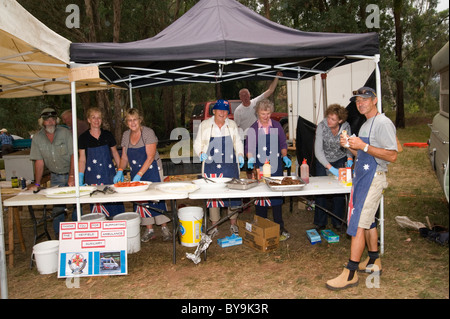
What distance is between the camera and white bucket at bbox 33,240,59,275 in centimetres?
408

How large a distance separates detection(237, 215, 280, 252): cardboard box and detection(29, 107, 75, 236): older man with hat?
2463 mm

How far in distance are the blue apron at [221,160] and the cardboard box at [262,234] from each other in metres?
0.35

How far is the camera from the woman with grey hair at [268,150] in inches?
192

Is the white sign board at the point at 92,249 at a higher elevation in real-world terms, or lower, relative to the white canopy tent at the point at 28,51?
lower

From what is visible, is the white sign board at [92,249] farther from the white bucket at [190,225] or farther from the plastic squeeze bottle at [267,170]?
the plastic squeeze bottle at [267,170]

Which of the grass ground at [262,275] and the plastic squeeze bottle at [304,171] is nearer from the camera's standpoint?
the grass ground at [262,275]

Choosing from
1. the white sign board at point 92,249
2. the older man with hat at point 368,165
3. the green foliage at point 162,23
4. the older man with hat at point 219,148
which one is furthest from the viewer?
the green foliage at point 162,23

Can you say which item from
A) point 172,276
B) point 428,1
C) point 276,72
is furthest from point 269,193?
point 428,1

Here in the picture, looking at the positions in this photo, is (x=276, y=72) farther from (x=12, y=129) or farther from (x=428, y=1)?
(x=428, y=1)

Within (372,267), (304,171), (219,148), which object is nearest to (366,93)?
(304,171)

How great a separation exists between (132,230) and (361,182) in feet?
8.93

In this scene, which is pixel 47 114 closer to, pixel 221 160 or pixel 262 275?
pixel 221 160

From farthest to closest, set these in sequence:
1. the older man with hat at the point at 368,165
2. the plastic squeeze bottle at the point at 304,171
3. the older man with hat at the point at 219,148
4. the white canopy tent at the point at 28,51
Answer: the older man with hat at the point at 219,148, the plastic squeeze bottle at the point at 304,171, the older man with hat at the point at 368,165, the white canopy tent at the point at 28,51

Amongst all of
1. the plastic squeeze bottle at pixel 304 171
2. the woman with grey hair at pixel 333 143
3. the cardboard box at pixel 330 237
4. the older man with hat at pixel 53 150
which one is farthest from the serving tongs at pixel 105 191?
the cardboard box at pixel 330 237
